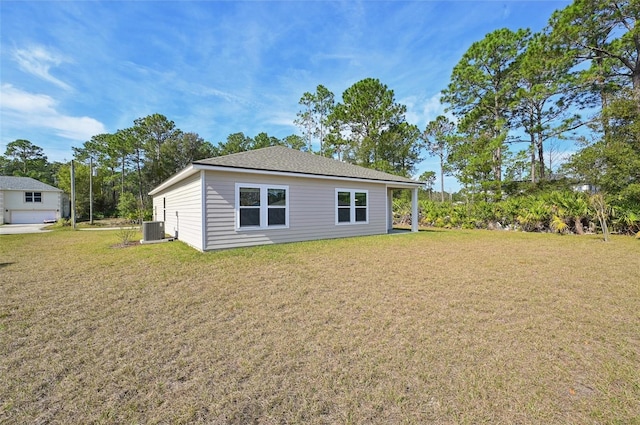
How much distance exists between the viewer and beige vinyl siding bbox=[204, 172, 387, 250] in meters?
7.70

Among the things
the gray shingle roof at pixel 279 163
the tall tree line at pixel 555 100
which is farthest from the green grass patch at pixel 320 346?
the tall tree line at pixel 555 100

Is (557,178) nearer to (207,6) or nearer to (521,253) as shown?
(521,253)

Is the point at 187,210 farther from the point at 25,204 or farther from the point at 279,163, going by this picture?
the point at 25,204

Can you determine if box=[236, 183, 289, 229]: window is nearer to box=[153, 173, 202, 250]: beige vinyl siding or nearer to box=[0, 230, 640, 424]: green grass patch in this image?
box=[153, 173, 202, 250]: beige vinyl siding

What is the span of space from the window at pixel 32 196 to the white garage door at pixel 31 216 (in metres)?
1.16

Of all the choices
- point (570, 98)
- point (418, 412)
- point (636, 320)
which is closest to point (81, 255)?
point (418, 412)

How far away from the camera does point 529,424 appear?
1.68 metres

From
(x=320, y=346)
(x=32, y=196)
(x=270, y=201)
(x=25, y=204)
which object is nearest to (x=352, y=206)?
(x=270, y=201)

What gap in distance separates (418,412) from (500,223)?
1630 centimetres

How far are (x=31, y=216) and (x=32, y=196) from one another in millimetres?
1914

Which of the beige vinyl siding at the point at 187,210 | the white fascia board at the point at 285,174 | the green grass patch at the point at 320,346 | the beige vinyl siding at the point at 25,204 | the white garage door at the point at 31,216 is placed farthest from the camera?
the white garage door at the point at 31,216

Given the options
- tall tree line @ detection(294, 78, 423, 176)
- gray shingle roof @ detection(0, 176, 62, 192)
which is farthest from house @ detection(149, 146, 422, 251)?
gray shingle roof @ detection(0, 176, 62, 192)

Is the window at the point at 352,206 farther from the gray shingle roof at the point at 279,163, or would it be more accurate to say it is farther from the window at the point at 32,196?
the window at the point at 32,196

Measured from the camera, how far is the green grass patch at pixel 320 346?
1831 millimetres
